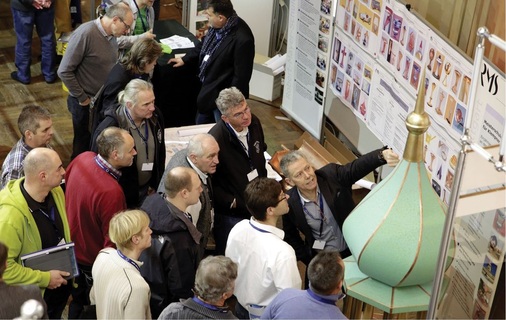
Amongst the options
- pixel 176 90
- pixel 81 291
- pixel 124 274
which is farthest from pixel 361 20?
pixel 124 274

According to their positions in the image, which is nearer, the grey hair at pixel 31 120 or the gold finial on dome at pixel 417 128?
the gold finial on dome at pixel 417 128

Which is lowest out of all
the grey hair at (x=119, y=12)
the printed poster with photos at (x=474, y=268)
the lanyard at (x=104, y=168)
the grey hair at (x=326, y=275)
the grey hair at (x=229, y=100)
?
the lanyard at (x=104, y=168)

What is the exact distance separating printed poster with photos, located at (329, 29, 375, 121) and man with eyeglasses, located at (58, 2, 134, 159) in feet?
6.15

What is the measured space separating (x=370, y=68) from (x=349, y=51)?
0.42 metres

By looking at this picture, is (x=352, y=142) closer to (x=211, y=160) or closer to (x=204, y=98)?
(x=204, y=98)

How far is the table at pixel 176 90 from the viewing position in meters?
7.20

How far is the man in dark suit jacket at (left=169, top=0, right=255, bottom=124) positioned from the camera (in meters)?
6.65

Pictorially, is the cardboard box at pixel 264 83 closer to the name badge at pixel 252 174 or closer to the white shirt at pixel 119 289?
the name badge at pixel 252 174

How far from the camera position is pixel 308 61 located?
7.71m

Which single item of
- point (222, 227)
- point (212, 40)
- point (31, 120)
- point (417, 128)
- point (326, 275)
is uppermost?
point (417, 128)

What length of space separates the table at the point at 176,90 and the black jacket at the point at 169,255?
2.90 m

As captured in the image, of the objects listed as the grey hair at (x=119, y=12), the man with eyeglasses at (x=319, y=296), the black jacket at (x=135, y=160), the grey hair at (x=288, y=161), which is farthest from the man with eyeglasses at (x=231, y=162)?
the man with eyeglasses at (x=319, y=296)

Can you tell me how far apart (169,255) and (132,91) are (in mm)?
1423

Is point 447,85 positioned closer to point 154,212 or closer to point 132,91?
point 132,91
